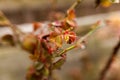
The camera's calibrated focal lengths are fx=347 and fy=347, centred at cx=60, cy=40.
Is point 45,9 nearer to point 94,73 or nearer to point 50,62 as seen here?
point 94,73

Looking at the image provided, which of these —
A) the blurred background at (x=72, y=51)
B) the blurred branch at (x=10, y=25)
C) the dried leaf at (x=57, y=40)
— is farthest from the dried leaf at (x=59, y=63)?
the blurred background at (x=72, y=51)

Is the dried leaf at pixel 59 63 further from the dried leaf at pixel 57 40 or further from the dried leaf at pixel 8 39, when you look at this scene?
the dried leaf at pixel 8 39

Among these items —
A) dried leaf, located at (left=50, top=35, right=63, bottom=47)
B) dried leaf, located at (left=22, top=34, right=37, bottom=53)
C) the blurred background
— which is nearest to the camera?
dried leaf, located at (left=50, top=35, right=63, bottom=47)

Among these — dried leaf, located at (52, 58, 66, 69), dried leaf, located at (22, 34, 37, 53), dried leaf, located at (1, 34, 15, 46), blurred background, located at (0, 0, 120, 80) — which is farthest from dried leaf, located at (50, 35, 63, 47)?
blurred background, located at (0, 0, 120, 80)

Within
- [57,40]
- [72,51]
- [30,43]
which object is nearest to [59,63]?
[57,40]

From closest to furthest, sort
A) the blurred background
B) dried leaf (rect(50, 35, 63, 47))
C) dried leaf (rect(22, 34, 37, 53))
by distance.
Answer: dried leaf (rect(50, 35, 63, 47))
dried leaf (rect(22, 34, 37, 53))
the blurred background

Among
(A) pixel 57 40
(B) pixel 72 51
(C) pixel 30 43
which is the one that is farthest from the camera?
(B) pixel 72 51

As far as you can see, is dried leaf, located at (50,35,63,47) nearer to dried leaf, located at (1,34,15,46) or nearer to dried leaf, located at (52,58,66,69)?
dried leaf, located at (52,58,66,69)

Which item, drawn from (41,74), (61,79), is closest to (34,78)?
(41,74)

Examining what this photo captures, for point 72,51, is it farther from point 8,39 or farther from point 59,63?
point 59,63
